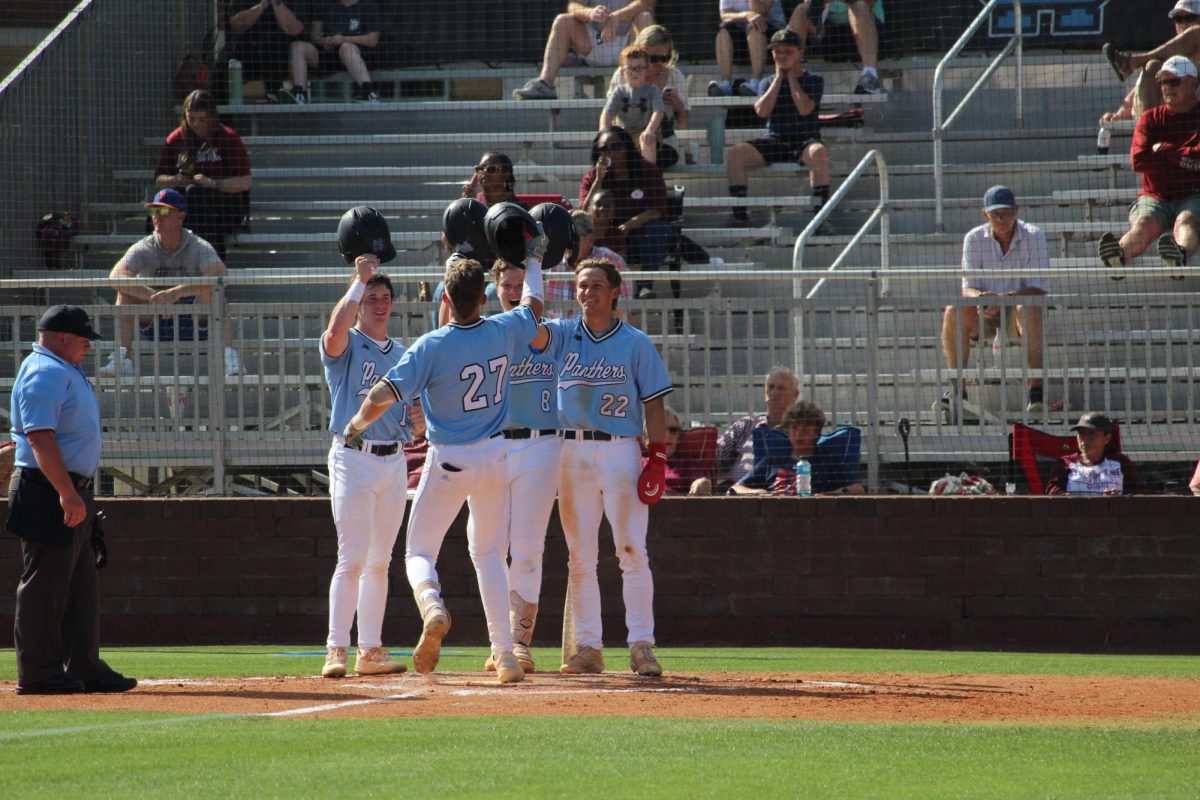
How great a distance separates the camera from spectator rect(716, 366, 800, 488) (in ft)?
38.7

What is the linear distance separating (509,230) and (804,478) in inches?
168

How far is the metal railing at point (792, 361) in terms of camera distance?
1188cm

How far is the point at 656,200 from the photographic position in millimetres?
14242

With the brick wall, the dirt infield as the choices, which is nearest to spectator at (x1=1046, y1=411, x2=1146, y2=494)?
the brick wall

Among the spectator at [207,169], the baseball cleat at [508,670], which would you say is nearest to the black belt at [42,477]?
the baseball cleat at [508,670]

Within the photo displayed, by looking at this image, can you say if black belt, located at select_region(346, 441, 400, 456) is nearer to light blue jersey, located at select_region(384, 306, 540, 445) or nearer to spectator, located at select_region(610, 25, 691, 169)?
light blue jersey, located at select_region(384, 306, 540, 445)

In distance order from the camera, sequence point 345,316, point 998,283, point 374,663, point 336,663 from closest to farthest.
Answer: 1. point 345,316
2. point 336,663
3. point 374,663
4. point 998,283

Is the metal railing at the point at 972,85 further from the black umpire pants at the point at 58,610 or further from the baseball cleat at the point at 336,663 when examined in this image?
the black umpire pants at the point at 58,610

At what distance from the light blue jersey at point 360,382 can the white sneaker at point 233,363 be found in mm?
3822

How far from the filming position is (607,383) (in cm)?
857

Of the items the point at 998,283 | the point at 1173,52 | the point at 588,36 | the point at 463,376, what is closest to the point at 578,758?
the point at 463,376

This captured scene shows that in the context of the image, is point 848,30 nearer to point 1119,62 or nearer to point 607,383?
point 1119,62

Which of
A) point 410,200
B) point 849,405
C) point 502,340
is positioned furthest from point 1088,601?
point 410,200

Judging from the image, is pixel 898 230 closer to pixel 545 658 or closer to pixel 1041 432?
pixel 1041 432
